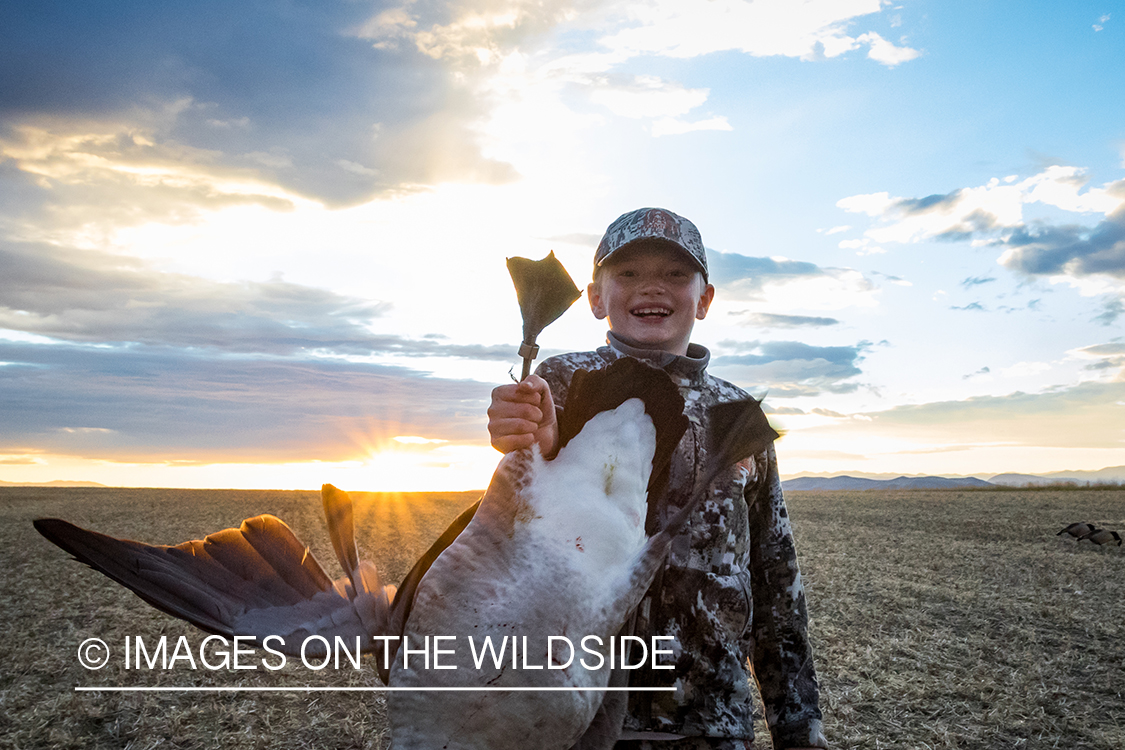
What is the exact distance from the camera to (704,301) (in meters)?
2.88

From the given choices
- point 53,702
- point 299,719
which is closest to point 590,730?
point 299,719

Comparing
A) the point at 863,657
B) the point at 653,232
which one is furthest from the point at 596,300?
the point at 863,657

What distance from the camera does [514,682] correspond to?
1.75m

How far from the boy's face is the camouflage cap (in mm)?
37

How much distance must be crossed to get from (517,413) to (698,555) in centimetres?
100

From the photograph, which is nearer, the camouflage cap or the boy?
the boy

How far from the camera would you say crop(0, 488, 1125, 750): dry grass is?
19.3ft

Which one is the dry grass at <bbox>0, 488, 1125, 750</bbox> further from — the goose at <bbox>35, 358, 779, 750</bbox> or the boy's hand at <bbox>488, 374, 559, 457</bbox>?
the boy's hand at <bbox>488, 374, 559, 457</bbox>

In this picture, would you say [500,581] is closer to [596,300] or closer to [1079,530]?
[596,300]

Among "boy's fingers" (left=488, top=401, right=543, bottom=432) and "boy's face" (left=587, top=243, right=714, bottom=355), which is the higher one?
"boy's face" (left=587, top=243, right=714, bottom=355)

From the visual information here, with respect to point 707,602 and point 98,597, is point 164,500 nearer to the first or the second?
point 98,597

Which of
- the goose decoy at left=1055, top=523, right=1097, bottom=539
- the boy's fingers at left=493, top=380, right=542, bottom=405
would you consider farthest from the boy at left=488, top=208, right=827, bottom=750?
the goose decoy at left=1055, top=523, right=1097, bottom=539

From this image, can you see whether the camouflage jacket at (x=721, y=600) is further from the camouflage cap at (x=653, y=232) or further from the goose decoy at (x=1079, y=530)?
the goose decoy at (x=1079, y=530)

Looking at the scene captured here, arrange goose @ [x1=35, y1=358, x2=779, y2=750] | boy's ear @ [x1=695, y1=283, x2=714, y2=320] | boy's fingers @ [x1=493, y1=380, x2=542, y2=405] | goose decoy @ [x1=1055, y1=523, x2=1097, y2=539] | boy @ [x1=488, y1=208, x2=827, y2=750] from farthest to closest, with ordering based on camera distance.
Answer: goose decoy @ [x1=1055, y1=523, x2=1097, y2=539] < boy's ear @ [x1=695, y1=283, x2=714, y2=320] < boy @ [x1=488, y1=208, x2=827, y2=750] < boy's fingers @ [x1=493, y1=380, x2=542, y2=405] < goose @ [x1=35, y1=358, x2=779, y2=750]
